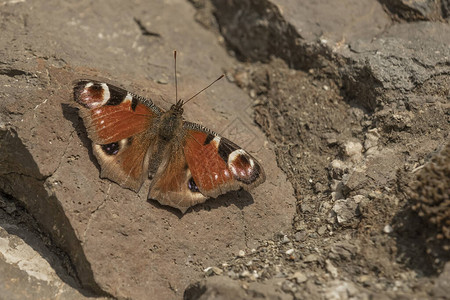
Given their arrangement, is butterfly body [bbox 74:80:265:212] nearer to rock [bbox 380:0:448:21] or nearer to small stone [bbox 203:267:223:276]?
small stone [bbox 203:267:223:276]

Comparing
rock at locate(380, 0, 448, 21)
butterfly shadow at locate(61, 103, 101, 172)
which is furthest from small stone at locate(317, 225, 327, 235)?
rock at locate(380, 0, 448, 21)

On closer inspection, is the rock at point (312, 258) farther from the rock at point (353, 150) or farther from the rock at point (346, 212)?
the rock at point (353, 150)

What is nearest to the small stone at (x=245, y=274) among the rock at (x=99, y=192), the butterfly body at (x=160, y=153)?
the rock at (x=99, y=192)

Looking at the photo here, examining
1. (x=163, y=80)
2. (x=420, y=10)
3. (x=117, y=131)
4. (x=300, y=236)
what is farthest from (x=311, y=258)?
(x=420, y=10)

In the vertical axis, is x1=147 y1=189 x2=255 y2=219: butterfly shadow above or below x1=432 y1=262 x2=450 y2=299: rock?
below

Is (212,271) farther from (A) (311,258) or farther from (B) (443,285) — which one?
(B) (443,285)

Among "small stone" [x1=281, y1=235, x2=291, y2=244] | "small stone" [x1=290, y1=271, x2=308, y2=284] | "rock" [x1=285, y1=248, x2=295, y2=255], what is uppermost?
"small stone" [x1=290, y1=271, x2=308, y2=284]
